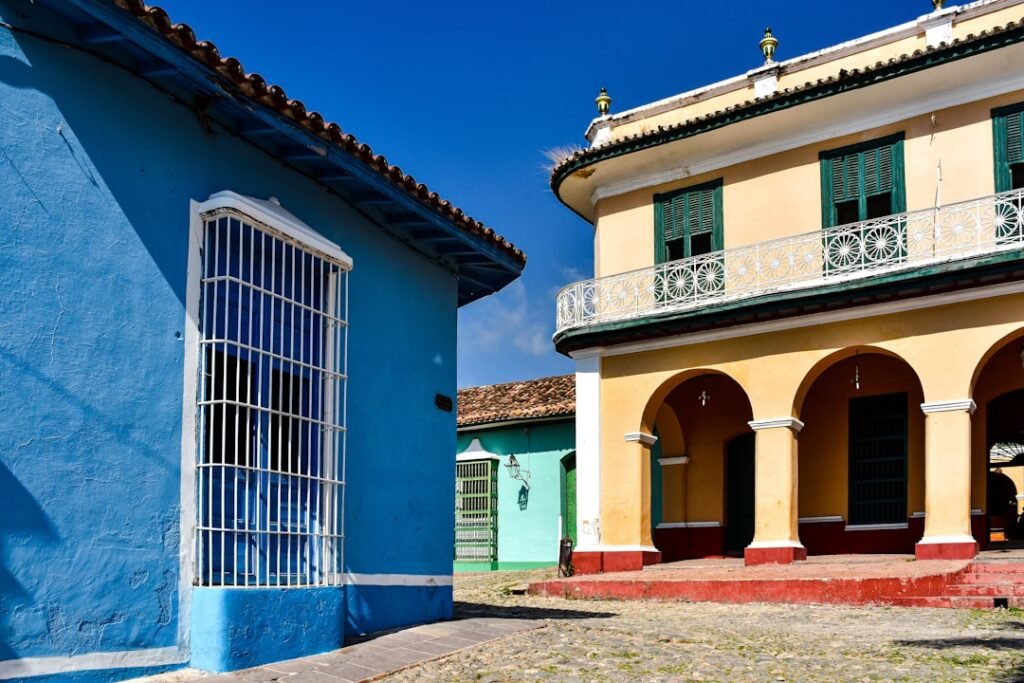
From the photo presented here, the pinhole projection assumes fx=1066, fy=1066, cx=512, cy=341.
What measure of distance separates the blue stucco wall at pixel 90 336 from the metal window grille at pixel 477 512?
16812mm

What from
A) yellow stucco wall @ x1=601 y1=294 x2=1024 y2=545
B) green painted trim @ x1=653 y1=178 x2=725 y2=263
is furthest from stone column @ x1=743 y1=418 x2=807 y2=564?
green painted trim @ x1=653 y1=178 x2=725 y2=263

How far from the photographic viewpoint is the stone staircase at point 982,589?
11.2 meters

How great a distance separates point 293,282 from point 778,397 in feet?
31.9

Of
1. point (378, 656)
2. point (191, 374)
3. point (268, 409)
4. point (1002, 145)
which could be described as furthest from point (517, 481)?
point (191, 374)

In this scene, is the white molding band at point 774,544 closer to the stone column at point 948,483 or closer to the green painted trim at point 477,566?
the stone column at point 948,483

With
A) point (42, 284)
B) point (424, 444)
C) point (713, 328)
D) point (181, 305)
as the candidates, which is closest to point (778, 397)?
point (713, 328)

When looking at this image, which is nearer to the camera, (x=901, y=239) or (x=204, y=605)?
(x=204, y=605)

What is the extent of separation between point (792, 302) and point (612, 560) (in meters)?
4.84

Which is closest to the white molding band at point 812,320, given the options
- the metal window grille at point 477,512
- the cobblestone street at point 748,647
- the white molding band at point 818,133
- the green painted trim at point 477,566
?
the white molding band at point 818,133

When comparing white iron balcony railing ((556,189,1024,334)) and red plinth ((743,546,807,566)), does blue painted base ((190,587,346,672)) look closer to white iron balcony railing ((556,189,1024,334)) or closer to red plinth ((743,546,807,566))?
red plinth ((743,546,807,566))

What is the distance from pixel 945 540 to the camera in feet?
44.4

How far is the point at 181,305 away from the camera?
658 cm

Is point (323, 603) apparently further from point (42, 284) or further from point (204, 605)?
point (42, 284)

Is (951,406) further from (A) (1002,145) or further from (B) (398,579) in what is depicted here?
(B) (398,579)
